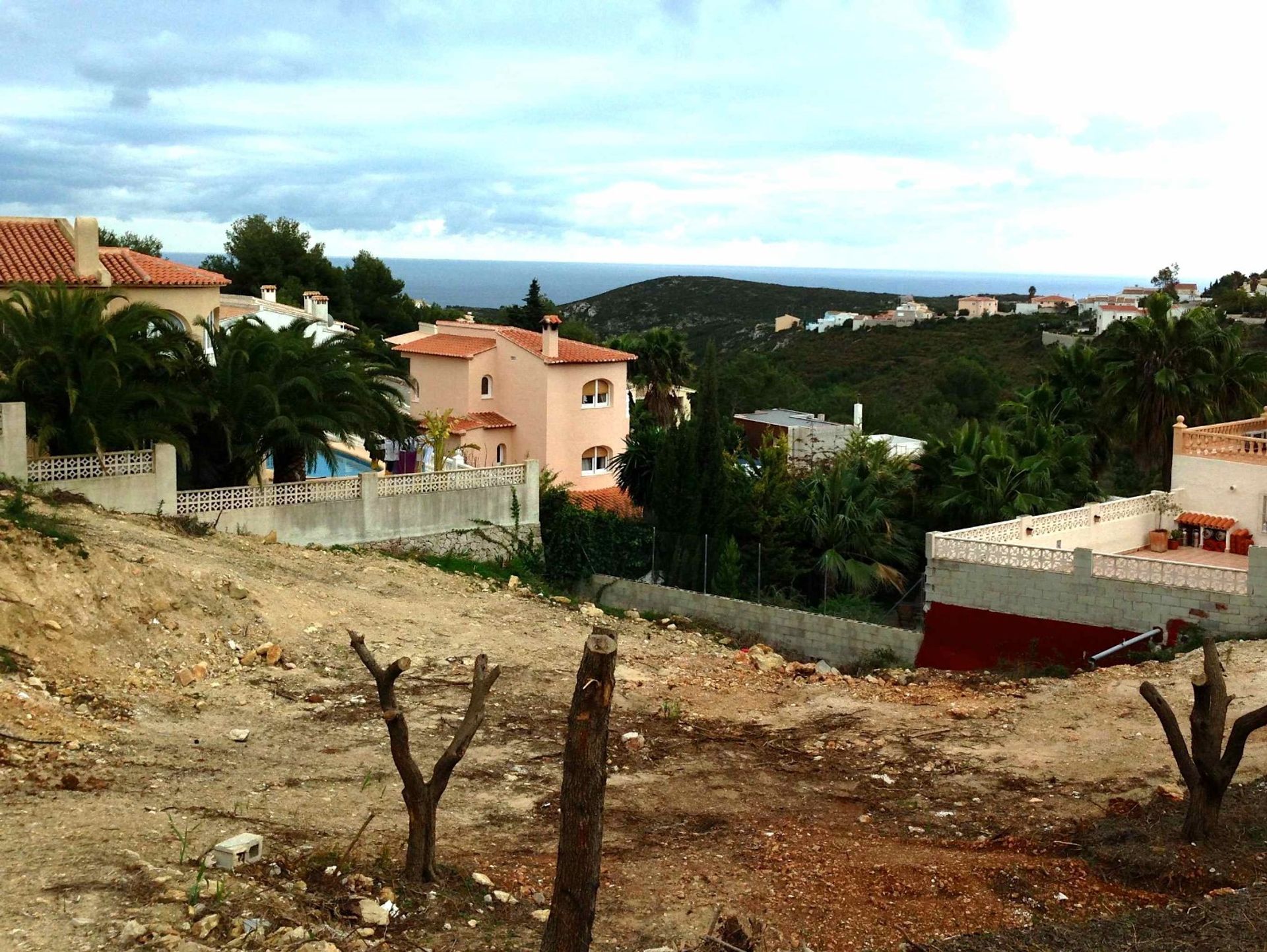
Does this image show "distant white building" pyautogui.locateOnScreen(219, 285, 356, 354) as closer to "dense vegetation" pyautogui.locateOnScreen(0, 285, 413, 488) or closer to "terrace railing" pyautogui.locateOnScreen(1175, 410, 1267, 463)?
"dense vegetation" pyautogui.locateOnScreen(0, 285, 413, 488)

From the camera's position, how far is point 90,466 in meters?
21.3

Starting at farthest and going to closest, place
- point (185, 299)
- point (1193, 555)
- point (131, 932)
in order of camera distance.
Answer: point (185, 299) < point (1193, 555) < point (131, 932)

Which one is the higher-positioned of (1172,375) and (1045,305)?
(1045,305)

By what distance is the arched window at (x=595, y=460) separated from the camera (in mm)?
40469

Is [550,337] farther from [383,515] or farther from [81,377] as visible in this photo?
[81,377]

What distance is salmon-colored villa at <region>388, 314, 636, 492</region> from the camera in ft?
128

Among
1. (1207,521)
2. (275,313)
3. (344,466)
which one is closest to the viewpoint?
(1207,521)

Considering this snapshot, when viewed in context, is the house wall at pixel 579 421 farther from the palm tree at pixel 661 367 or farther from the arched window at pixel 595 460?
the palm tree at pixel 661 367

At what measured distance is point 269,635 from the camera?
56.9 ft

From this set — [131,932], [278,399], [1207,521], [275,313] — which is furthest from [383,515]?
[275,313]

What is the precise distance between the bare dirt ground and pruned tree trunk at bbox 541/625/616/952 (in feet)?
5.03

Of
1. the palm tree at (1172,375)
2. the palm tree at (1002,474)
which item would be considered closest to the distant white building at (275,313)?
the palm tree at (1002,474)

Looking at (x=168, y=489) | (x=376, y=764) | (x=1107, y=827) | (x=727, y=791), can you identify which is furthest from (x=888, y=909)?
(x=168, y=489)

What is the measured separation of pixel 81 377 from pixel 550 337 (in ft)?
61.8
